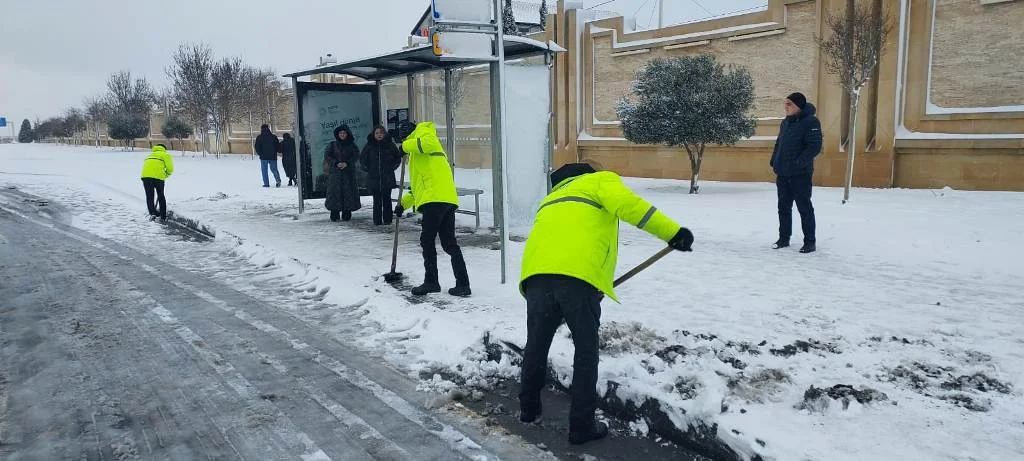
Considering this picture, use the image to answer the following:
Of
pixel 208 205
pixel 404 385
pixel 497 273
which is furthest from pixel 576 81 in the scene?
pixel 404 385

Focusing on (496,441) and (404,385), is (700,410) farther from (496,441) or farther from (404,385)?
(404,385)

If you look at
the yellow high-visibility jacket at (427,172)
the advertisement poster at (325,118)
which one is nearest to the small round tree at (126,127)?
the advertisement poster at (325,118)

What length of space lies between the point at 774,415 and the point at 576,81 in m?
19.4

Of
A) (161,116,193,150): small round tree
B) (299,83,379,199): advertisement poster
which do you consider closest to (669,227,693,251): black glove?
(299,83,379,199): advertisement poster

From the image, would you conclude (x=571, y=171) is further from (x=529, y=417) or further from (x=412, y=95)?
(x=412, y=95)

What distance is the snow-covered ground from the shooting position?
3590 millimetres

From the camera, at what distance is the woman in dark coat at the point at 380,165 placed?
10672 mm

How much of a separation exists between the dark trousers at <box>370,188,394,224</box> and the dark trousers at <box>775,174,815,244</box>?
607 centimetres

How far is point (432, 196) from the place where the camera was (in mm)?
6352

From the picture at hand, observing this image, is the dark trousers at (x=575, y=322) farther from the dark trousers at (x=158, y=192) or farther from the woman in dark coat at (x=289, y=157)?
the woman in dark coat at (x=289, y=157)

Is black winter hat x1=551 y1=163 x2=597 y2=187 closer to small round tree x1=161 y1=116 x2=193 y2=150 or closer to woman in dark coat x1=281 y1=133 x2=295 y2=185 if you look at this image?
woman in dark coat x1=281 y1=133 x2=295 y2=185

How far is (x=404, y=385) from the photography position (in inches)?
178

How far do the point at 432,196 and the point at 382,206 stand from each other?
17.8 feet

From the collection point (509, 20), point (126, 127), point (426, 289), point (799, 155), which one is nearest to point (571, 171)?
point (426, 289)
